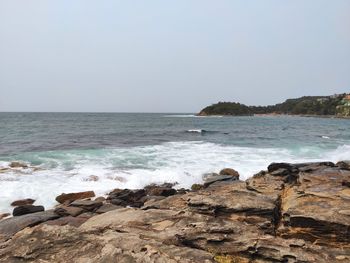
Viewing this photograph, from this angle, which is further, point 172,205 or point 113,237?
point 172,205

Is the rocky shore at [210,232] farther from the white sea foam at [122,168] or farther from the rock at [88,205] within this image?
the white sea foam at [122,168]

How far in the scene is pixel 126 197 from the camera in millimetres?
14047

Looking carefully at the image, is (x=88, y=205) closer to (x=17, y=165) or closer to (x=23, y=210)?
(x=23, y=210)

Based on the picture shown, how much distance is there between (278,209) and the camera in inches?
303

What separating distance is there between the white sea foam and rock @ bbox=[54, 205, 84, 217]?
2726 mm

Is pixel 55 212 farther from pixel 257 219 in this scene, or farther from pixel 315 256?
pixel 315 256

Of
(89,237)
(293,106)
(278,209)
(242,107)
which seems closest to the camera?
Result: (89,237)

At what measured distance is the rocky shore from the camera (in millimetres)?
4961

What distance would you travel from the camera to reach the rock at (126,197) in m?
13.3

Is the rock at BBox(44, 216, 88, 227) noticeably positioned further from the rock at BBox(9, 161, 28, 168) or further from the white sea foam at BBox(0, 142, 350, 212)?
the rock at BBox(9, 161, 28, 168)

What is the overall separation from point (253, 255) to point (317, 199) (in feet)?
11.2

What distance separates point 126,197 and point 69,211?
11.1ft

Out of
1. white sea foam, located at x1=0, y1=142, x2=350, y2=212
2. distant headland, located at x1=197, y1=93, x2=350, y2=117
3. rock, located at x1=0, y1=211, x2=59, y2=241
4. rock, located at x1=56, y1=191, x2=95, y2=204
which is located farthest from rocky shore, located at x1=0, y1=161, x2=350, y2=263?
distant headland, located at x1=197, y1=93, x2=350, y2=117

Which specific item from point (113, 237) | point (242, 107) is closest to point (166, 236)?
point (113, 237)
